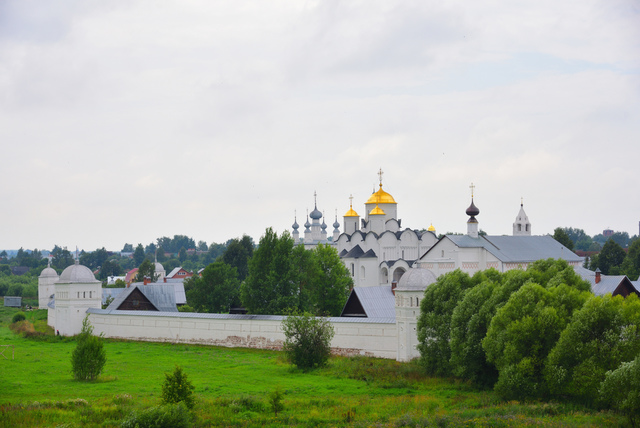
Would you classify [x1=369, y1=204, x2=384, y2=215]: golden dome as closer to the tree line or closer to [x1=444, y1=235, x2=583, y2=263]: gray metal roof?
[x1=444, y1=235, x2=583, y2=263]: gray metal roof

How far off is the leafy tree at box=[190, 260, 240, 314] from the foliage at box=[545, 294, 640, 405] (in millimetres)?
25548

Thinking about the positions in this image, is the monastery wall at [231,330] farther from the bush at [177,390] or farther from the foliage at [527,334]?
the bush at [177,390]

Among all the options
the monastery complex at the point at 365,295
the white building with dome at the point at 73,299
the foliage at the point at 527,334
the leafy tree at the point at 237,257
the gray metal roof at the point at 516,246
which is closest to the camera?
the foliage at the point at 527,334

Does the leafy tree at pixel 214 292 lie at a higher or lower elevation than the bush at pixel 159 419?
higher

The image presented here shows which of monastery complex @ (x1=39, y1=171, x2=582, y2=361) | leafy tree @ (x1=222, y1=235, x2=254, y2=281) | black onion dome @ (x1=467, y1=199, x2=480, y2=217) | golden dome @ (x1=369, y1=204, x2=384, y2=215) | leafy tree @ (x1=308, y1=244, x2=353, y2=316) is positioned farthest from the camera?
leafy tree @ (x1=222, y1=235, x2=254, y2=281)

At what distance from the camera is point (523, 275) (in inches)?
910

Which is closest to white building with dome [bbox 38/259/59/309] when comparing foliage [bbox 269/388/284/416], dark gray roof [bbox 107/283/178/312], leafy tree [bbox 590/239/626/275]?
dark gray roof [bbox 107/283/178/312]

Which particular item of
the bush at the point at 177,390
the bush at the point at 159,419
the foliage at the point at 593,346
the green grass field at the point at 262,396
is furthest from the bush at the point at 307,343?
the bush at the point at 159,419

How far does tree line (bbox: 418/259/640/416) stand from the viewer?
18.9 metres

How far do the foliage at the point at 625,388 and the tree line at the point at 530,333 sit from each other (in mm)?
154

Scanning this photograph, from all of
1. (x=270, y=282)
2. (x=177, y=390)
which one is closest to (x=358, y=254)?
(x=270, y=282)

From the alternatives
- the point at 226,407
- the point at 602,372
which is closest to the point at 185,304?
the point at 226,407

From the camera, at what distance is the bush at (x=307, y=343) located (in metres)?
25.4

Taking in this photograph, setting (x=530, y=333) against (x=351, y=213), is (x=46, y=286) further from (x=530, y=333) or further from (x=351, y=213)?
(x=530, y=333)
